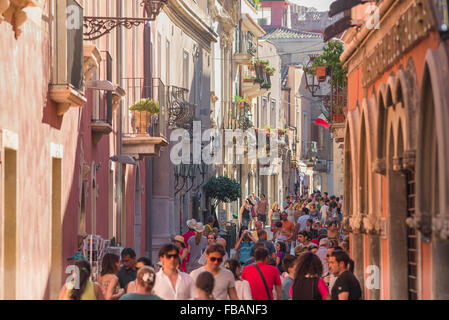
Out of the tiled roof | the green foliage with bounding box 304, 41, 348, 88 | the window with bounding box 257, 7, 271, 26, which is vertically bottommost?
the green foliage with bounding box 304, 41, 348, 88

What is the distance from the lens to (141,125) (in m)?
23.2

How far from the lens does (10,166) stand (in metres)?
12.5

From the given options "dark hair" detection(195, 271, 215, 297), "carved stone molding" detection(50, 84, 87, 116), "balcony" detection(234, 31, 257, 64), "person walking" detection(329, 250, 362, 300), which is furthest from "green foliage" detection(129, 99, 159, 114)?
"balcony" detection(234, 31, 257, 64)

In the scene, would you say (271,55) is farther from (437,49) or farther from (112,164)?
(437,49)

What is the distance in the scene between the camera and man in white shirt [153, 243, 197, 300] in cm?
1101

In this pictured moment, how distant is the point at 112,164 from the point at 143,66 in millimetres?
4803

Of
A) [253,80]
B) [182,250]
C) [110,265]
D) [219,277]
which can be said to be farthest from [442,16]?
[253,80]

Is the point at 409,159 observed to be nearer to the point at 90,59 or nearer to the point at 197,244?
the point at 90,59

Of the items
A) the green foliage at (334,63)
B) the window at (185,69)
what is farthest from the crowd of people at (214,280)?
the window at (185,69)

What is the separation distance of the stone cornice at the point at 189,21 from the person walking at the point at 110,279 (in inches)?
645

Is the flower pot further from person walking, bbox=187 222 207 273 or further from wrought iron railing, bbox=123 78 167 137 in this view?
person walking, bbox=187 222 207 273

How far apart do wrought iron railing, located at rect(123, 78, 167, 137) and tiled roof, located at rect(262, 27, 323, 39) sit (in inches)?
1782

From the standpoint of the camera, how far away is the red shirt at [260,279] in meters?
12.4

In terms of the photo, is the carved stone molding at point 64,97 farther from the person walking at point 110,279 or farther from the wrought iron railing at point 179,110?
the wrought iron railing at point 179,110
